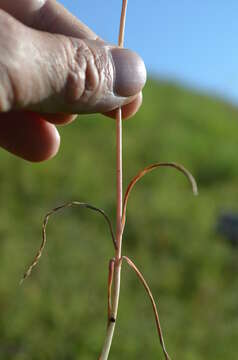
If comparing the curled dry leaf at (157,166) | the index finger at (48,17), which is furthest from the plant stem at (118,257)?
the index finger at (48,17)

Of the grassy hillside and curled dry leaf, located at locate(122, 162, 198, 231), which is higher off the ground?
curled dry leaf, located at locate(122, 162, 198, 231)

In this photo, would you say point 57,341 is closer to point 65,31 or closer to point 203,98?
point 65,31

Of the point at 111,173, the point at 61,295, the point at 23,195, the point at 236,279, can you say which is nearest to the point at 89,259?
the point at 61,295

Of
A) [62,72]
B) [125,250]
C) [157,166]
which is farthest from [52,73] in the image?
→ [125,250]

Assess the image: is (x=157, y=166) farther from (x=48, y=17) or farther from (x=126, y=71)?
(x=48, y=17)

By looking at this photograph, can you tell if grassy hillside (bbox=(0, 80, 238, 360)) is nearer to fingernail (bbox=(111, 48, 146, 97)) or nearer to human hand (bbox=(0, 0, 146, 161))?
human hand (bbox=(0, 0, 146, 161))

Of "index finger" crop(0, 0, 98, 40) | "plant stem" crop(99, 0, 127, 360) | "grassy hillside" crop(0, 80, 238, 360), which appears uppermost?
"index finger" crop(0, 0, 98, 40)

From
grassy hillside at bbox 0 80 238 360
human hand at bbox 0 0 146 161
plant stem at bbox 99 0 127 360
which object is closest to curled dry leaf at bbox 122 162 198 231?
plant stem at bbox 99 0 127 360

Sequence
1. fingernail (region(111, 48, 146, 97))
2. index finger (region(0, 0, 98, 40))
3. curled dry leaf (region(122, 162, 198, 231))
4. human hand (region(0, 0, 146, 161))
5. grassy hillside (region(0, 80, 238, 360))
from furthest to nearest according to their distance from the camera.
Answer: grassy hillside (region(0, 80, 238, 360)) < index finger (region(0, 0, 98, 40)) < fingernail (region(111, 48, 146, 97)) < human hand (region(0, 0, 146, 161)) < curled dry leaf (region(122, 162, 198, 231))
